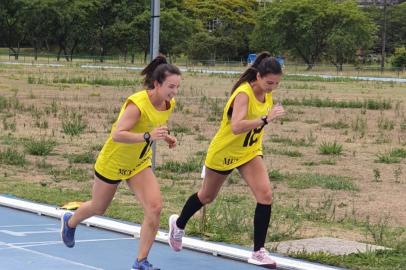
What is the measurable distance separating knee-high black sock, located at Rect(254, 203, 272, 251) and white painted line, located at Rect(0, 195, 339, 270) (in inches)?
13.2

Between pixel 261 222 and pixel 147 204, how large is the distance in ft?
4.25

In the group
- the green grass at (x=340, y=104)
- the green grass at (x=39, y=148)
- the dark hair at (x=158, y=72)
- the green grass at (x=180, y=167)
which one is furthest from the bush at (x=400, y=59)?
the dark hair at (x=158, y=72)

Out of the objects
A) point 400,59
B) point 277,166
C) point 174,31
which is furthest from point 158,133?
point 174,31

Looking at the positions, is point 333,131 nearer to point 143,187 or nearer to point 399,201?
point 399,201

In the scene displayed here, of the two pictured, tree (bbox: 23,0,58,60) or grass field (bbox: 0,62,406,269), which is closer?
grass field (bbox: 0,62,406,269)

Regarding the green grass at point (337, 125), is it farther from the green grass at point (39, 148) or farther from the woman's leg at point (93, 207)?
the woman's leg at point (93, 207)

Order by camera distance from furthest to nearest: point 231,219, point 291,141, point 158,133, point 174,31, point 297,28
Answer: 1. point 174,31
2. point 297,28
3. point 291,141
4. point 231,219
5. point 158,133

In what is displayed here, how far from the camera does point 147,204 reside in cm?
684

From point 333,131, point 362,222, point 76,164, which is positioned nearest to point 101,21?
point 333,131

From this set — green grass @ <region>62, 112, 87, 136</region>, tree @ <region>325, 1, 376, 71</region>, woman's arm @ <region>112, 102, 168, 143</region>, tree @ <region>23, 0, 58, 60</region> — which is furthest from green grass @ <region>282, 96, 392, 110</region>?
tree @ <region>23, 0, 58, 60</region>

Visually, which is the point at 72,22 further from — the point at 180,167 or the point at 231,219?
the point at 231,219

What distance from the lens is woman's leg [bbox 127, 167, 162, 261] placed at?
22.4 feet

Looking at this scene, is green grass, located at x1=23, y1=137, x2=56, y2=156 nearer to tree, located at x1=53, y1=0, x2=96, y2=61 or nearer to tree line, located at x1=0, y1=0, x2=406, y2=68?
tree line, located at x1=0, y1=0, x2=406, y2=68

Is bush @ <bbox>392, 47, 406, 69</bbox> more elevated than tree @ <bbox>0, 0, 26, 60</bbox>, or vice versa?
tree @ <bbox>0, 0, 26, 60</bbox>
